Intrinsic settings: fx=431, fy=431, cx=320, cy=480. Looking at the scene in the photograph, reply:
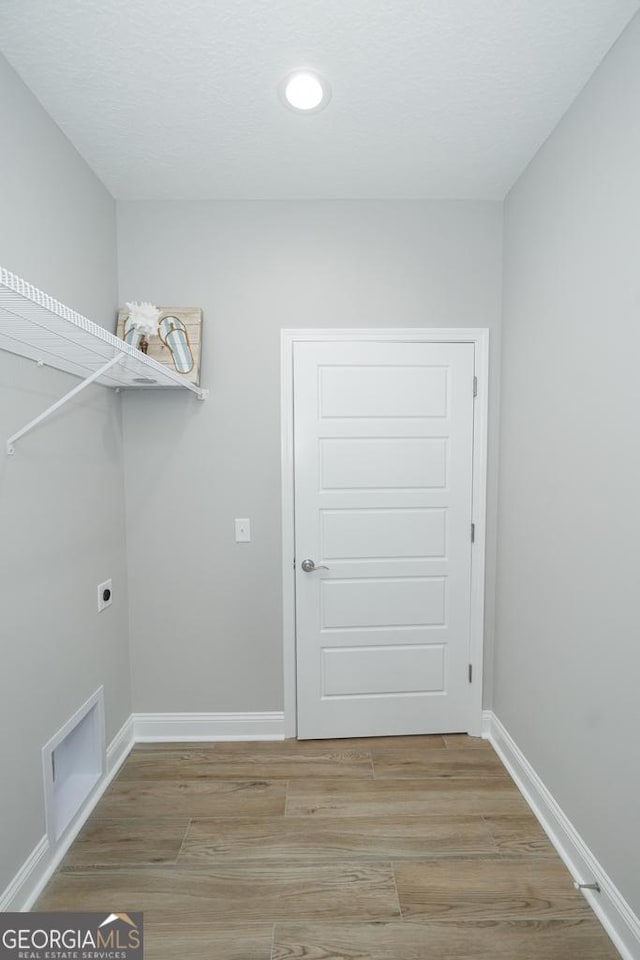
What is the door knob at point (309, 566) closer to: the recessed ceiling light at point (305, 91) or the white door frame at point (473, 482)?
the white door frame at point (473, 482)

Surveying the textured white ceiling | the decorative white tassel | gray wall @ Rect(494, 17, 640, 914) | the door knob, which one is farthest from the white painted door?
the textured white ceiling

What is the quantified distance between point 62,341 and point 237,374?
968 millimetres

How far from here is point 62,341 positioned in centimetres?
125

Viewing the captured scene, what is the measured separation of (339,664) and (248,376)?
61.0 inches

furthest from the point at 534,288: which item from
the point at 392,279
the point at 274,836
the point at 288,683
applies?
the point at 274,836

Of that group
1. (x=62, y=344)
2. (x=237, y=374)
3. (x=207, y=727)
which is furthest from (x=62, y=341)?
(x=207, y=727)

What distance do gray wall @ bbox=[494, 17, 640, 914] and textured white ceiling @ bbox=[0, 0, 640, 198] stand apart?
22cm

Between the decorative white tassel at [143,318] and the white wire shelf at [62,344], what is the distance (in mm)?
231

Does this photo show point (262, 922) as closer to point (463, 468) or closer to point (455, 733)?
point (455, 733)

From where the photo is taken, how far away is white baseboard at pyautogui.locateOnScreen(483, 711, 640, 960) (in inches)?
50.8

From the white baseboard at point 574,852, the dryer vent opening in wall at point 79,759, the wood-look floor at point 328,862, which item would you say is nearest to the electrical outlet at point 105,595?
the dryer vent opening in wall at point 79,759

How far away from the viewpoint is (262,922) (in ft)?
4.50

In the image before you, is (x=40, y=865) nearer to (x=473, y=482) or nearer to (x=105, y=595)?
(x=105, y=595)

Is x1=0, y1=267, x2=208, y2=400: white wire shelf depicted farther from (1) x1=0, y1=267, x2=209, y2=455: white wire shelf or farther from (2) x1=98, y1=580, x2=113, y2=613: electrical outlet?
(2) x1=98, y1=580, x2=113, y2=613: electrical outlet
